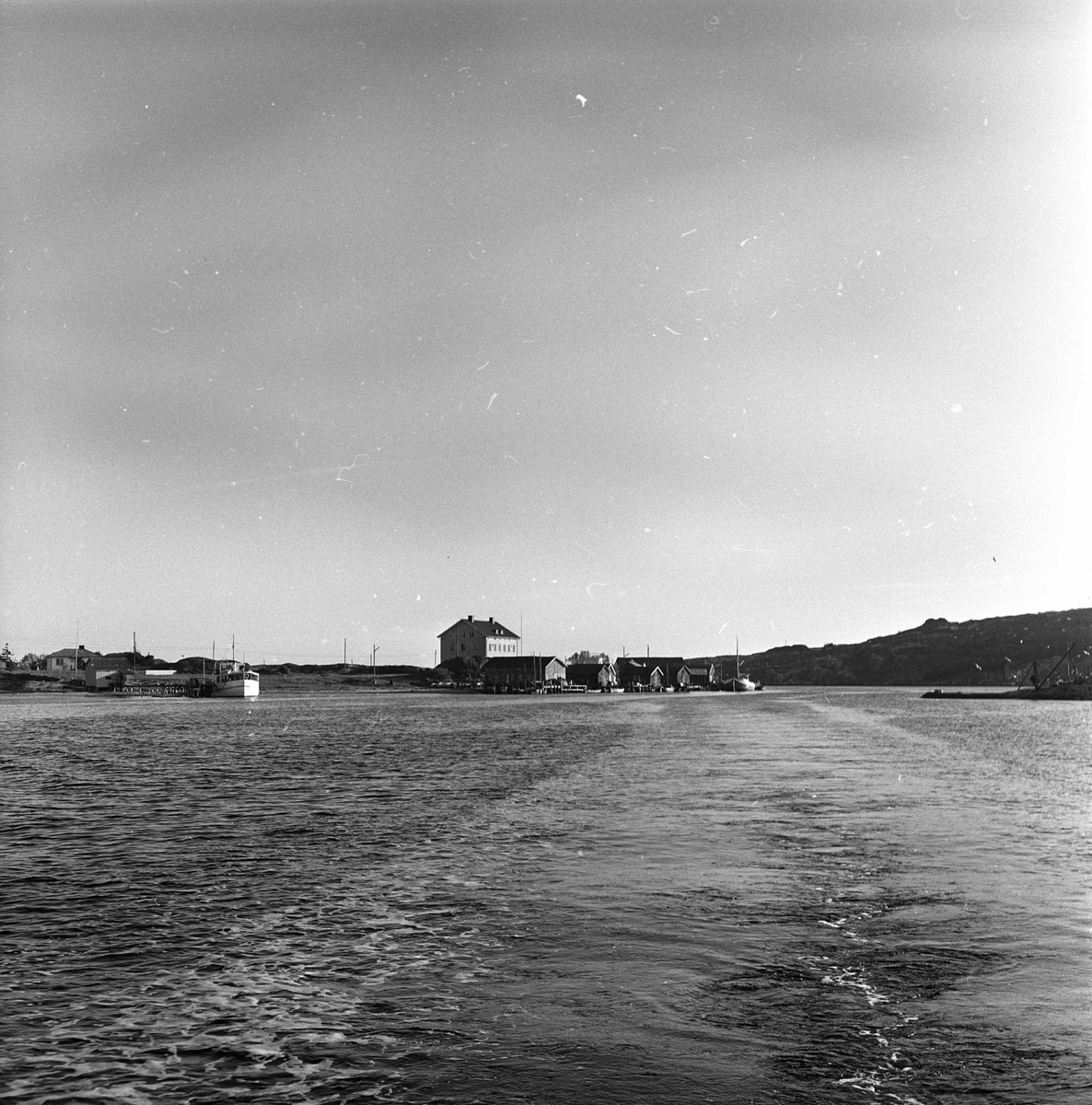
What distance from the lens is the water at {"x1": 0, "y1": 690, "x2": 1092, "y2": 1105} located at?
26.1 feet

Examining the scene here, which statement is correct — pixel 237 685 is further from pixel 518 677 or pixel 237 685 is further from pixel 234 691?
pixel 518 677

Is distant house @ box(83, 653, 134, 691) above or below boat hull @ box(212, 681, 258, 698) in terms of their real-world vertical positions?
above

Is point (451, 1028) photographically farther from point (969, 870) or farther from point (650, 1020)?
point (969, 870)

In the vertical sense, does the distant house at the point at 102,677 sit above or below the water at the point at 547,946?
below

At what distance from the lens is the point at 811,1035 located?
8.73 metres

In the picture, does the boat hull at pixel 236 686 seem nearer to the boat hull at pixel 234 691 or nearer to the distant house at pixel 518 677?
the boat hull at pixel 234 691

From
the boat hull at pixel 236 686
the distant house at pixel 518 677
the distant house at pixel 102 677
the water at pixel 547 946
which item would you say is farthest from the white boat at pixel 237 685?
the water at pixel 547 946

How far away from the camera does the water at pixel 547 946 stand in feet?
26.1

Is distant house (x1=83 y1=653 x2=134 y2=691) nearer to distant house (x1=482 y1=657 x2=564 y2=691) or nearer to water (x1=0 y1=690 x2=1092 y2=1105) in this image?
distant house (x1=482 y1=657 x2=564 y2=691)

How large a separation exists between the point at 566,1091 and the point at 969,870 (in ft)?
37.1

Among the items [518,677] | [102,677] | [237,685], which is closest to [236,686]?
[237,685]

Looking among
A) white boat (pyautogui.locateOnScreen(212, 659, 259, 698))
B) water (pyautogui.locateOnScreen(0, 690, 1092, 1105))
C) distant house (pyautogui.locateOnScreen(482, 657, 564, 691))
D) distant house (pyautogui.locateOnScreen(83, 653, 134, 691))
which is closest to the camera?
water (pyautogui.locateOnScreen(0, 690, 1092, 1105))

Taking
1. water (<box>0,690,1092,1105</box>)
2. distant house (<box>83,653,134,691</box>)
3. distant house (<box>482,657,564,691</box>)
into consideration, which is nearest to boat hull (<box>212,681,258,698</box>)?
distant house (<box>83,653,134,691</box>)

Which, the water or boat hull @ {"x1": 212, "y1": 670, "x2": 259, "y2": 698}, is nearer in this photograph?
the water
